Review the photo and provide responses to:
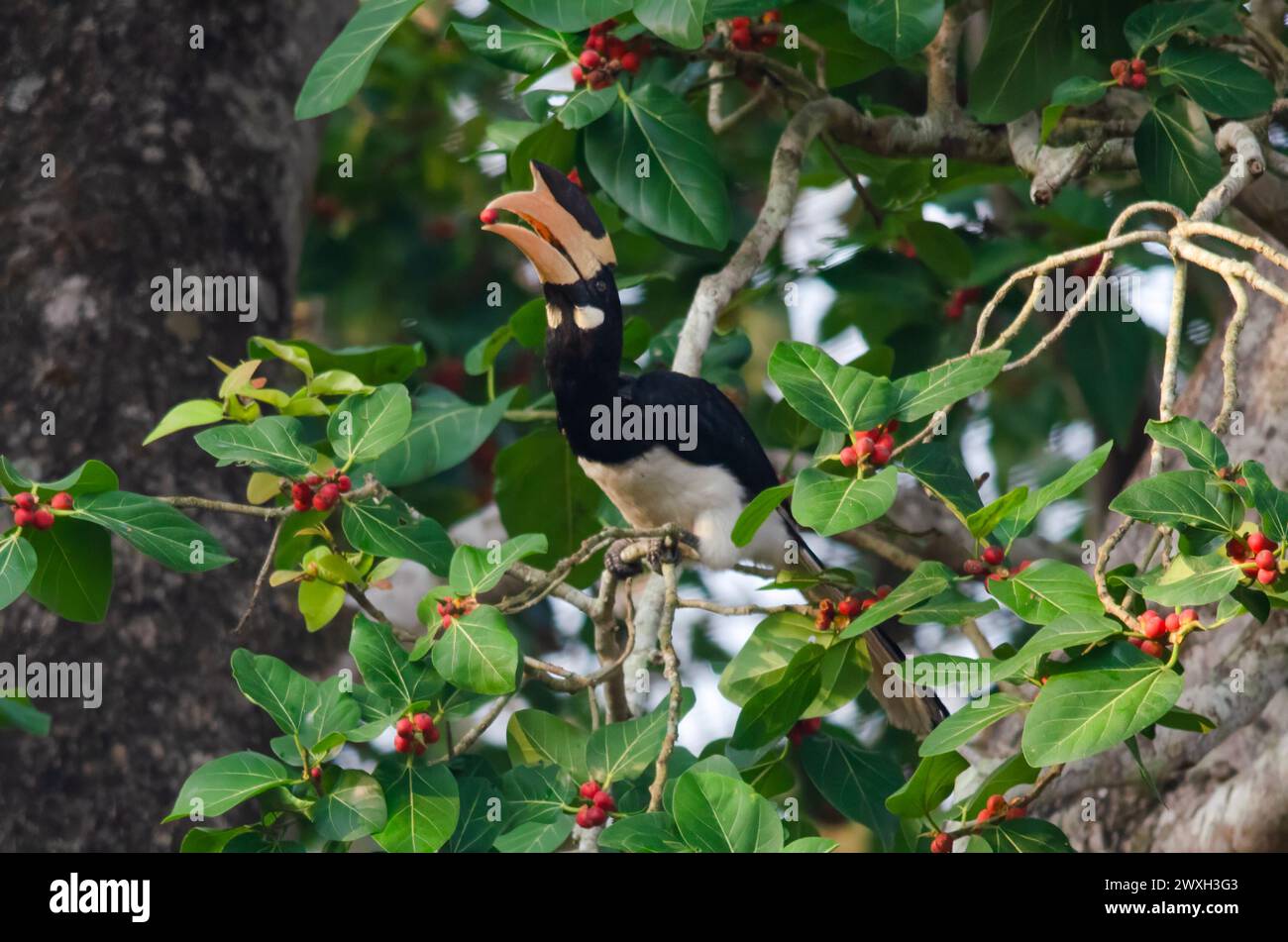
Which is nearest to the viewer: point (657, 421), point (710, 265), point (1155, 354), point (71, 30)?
point (657, 421)

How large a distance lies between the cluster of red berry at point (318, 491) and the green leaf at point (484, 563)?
0.27 metres

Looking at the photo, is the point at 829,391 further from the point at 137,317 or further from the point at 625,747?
the point at 137,317

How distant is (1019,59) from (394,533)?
1.37 meters

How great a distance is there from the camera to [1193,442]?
1733 millimetres

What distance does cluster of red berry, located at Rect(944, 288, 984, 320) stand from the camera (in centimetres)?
339

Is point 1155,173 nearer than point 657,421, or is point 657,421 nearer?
point 1155,173

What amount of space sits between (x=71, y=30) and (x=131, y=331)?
69 cm

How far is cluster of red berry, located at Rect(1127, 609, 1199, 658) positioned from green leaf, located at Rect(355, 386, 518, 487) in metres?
1.22

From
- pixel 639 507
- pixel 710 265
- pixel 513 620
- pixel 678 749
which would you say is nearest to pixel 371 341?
pixel 513 620

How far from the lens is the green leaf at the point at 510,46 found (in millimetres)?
2604

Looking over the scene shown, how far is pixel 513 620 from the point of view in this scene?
4633 millimetres

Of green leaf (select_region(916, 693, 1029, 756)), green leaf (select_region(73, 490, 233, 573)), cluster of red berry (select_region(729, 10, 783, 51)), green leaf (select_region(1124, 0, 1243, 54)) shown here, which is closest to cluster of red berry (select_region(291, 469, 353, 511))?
green leaf (select_region(73, 490, 233, 573))

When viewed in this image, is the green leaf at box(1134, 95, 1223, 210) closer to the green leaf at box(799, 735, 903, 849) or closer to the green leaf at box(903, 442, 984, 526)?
the green leaf at box(903, 442, 984, 526)

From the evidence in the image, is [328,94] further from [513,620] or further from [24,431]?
[513,620]
